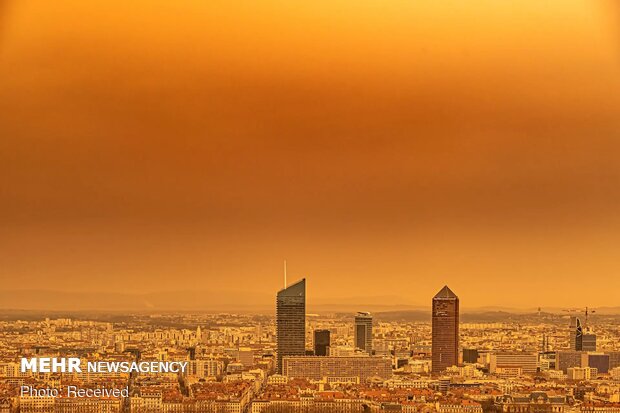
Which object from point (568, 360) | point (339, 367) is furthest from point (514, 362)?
point (339, 367)

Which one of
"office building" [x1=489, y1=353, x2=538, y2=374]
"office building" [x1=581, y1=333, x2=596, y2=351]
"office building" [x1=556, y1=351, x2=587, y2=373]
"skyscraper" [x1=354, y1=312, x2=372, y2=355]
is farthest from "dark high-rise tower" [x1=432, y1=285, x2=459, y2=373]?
"office building" [x1=581, y1=333, x2=596, y2=351]

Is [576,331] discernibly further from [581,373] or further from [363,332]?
[363,332]

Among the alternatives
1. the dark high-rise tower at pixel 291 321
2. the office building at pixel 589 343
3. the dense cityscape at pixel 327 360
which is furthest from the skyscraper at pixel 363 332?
the office building at pixel 589 343

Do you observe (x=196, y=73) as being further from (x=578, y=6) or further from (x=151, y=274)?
(x=578, y=6)

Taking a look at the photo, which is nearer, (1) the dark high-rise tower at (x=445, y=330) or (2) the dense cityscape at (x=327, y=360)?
(2) the dense cityscape at (x=327, y=360)

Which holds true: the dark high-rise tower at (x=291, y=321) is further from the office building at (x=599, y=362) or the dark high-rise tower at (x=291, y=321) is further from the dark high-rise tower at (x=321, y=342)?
the office building at (x=599, y=362)

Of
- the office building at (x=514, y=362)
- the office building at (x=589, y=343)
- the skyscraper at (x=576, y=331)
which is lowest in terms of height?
the office building at (x=514, y=362)

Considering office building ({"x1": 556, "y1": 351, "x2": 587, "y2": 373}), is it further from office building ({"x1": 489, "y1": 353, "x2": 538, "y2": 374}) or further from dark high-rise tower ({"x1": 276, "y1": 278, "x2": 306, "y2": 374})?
dark high-rise tower ({"x1": 276, "y1": 278, "x2": 306, "y2": 374})
